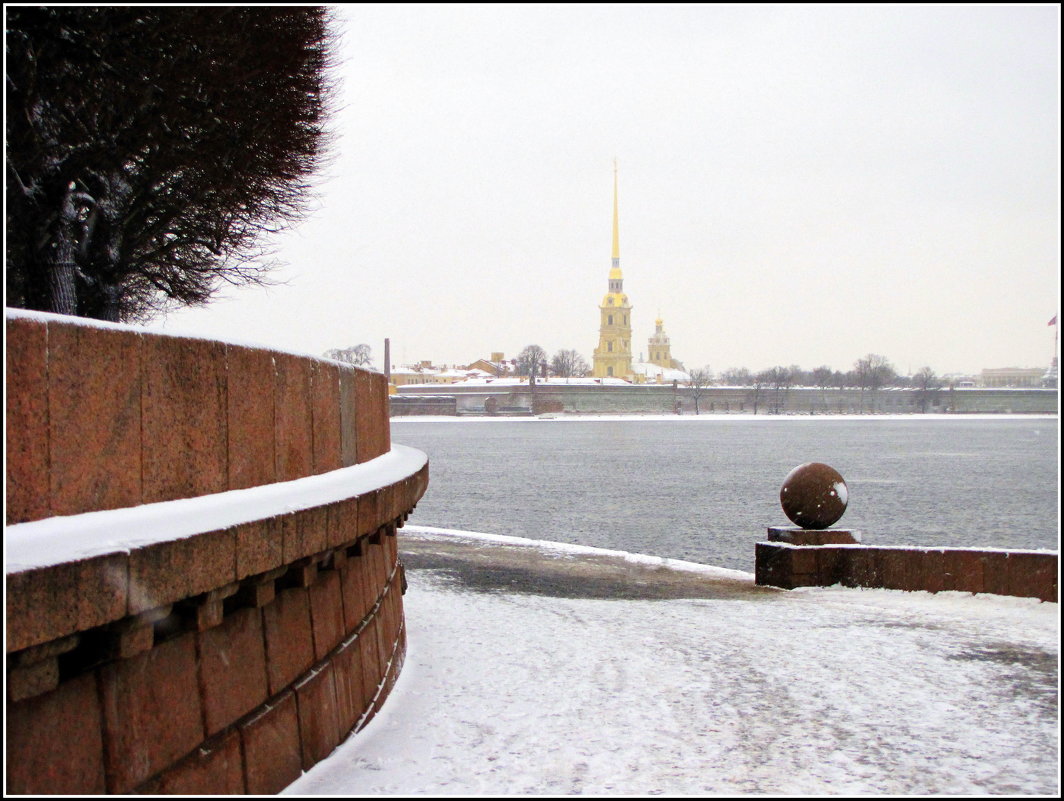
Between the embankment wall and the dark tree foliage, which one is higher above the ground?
the dark tree foliage

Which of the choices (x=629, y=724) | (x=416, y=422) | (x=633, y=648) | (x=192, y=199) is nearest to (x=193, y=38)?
(x=192, y=199)

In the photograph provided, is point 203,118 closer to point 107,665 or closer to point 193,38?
point 193,38

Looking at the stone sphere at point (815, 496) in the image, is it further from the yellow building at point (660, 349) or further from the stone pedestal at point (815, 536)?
the yellow building at point (660, 349)

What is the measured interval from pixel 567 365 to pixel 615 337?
9285 mm

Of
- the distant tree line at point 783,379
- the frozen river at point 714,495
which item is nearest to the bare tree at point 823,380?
the distant tree line at point 783,379

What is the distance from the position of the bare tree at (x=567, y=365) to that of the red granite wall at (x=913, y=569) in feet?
423

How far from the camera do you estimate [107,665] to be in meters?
2.76

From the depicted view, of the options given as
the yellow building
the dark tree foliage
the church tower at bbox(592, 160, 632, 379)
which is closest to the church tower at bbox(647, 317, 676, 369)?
the yellow building

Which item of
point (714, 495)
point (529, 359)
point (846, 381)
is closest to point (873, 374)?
point (846, 381)

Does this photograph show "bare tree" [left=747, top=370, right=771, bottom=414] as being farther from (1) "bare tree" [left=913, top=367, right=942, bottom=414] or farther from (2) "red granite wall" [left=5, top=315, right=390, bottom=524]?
(2) "red granite wall" [left=5, top=315, right=390, bottom=524]

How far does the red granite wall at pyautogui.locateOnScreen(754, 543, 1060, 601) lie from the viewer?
8719 mm

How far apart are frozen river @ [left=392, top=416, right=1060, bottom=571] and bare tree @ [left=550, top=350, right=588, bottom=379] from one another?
8897 centimetres

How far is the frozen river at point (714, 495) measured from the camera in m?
18.2

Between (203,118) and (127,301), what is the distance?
599 centimetres
